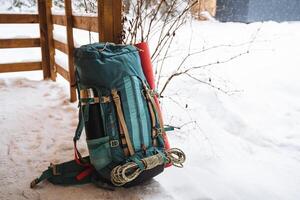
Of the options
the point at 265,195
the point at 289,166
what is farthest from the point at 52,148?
the point at 289,166

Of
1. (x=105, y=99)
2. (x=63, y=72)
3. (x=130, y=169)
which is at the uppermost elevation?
(x=105, y=99)

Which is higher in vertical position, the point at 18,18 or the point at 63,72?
the point at 18,18

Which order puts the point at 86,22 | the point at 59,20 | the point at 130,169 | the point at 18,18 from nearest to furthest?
the point at 130,169 < the point at 86,22 < the point at 59,20 < the point at 18,18

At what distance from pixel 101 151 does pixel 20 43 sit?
2.32 m

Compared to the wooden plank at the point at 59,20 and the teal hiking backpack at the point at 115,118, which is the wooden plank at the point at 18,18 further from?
the teal hiking backpack at the point at 115,118

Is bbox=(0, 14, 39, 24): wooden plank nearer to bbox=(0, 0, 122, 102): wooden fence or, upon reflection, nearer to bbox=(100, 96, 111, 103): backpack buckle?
bbox=(0, 0, 122, 102): wooden fence

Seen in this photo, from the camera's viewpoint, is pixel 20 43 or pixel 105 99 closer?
pixel 105 99

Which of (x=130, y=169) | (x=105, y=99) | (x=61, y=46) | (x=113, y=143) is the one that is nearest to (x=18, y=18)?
(x=61, y=46)

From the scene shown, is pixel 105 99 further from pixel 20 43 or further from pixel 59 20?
pixel 20 43

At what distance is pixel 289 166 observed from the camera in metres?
2.02

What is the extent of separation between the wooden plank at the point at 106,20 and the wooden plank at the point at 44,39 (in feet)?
5.67

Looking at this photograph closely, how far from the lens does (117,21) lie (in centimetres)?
163

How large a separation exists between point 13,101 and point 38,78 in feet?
3.04

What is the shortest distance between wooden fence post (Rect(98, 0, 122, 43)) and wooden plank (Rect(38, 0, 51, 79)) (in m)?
1.72
